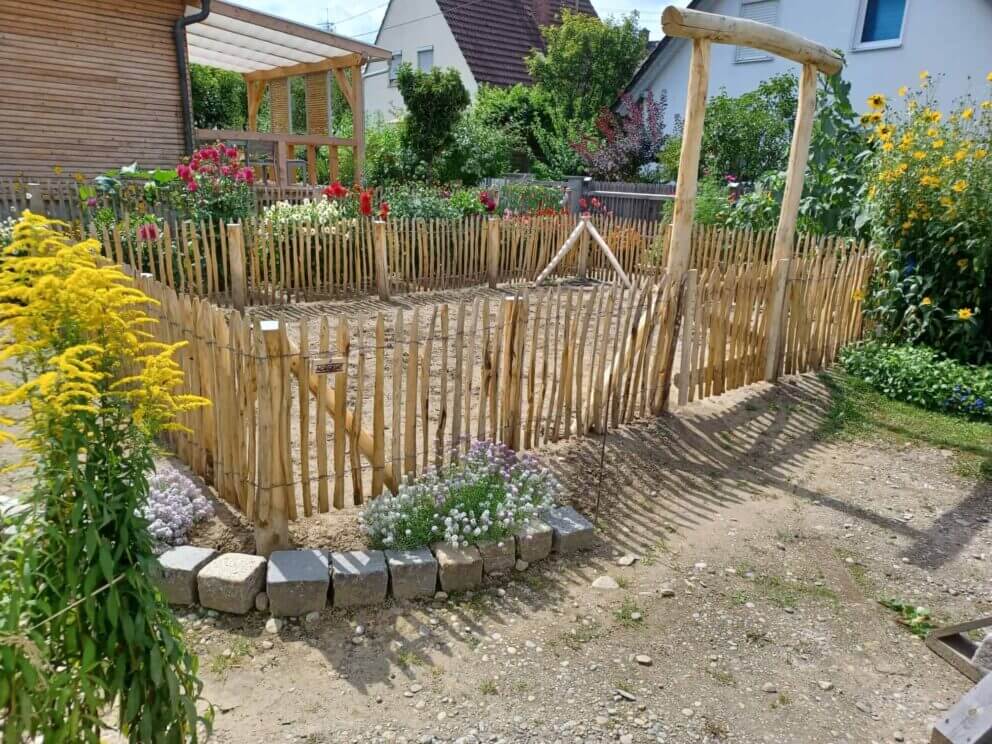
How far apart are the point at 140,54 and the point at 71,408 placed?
12.7 metres

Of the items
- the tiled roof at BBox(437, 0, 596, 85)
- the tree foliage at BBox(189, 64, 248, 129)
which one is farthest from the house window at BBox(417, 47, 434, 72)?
the tree foliage at BBox(189, 64, 248, 129)

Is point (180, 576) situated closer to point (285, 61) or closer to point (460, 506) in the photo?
point (460, 506)

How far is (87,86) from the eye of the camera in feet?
38.5

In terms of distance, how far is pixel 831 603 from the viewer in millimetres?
3547

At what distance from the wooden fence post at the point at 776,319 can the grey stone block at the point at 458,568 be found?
413 centimetres

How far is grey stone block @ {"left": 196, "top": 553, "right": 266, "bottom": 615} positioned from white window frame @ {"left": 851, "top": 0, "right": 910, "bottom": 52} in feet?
51.2

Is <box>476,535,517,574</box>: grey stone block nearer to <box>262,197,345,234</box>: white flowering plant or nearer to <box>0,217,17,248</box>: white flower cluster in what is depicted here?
<box>262,197,345,234</box>: white flowering plant

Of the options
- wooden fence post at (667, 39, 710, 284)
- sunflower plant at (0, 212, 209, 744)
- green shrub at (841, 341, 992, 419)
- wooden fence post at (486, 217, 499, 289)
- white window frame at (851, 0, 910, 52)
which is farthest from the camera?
white window frame at (851, 0, 910, 52)

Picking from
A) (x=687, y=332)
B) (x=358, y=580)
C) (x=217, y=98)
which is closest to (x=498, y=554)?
(x=358, y=580)

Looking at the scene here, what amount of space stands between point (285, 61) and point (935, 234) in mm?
14905

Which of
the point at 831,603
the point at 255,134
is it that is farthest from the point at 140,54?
the point at 831,603

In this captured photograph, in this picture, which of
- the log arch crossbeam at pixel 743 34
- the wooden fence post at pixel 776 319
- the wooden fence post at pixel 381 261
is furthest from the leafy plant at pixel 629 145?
the wooden fence post at pixel 776 319

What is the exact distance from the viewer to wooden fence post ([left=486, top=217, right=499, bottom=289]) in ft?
34.9

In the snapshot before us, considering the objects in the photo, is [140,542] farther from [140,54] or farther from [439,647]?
[140,54]
